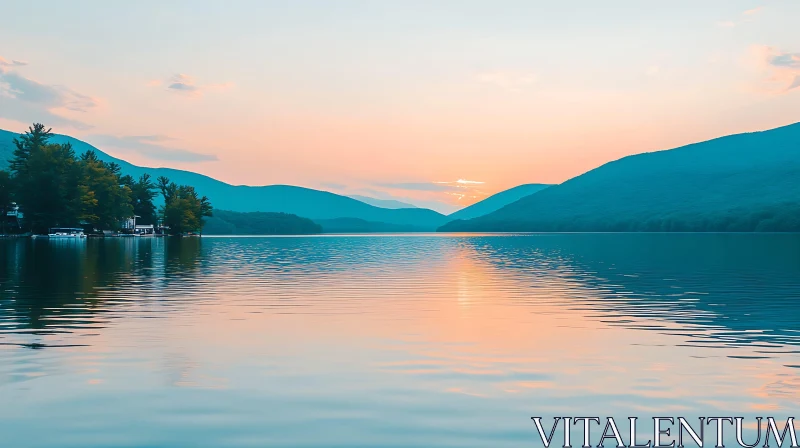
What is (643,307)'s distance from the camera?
39781 millimetres

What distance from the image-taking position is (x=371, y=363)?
2308 cm

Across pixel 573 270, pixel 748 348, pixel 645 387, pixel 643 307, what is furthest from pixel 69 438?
pixel 573 270

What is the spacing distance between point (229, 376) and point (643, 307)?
25.7 metres

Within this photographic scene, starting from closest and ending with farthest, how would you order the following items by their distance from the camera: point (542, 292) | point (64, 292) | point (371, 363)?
1. point (371, 363)
2. point (64, 292)
3. point (542, 292)

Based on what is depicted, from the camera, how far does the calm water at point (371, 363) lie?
15.8 m

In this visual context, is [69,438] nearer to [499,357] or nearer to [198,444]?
[198,444]

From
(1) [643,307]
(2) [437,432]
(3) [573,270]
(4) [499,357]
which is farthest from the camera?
(3) [573,270]

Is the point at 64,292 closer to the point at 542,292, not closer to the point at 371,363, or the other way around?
the point at 542,292

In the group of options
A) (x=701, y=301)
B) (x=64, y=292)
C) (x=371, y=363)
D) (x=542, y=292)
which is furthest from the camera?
(x=542, y=292)

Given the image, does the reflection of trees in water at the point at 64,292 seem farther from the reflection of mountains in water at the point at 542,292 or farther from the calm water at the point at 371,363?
the calm water at the point at 371,363

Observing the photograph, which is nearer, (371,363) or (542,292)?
(371,363)

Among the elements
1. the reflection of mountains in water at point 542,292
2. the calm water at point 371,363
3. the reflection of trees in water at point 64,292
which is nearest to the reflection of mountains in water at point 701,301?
the reflection of mountains in water at point 542,292

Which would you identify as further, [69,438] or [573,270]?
[573,270]

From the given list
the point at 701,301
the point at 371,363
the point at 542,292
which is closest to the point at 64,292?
the point at 542,292
